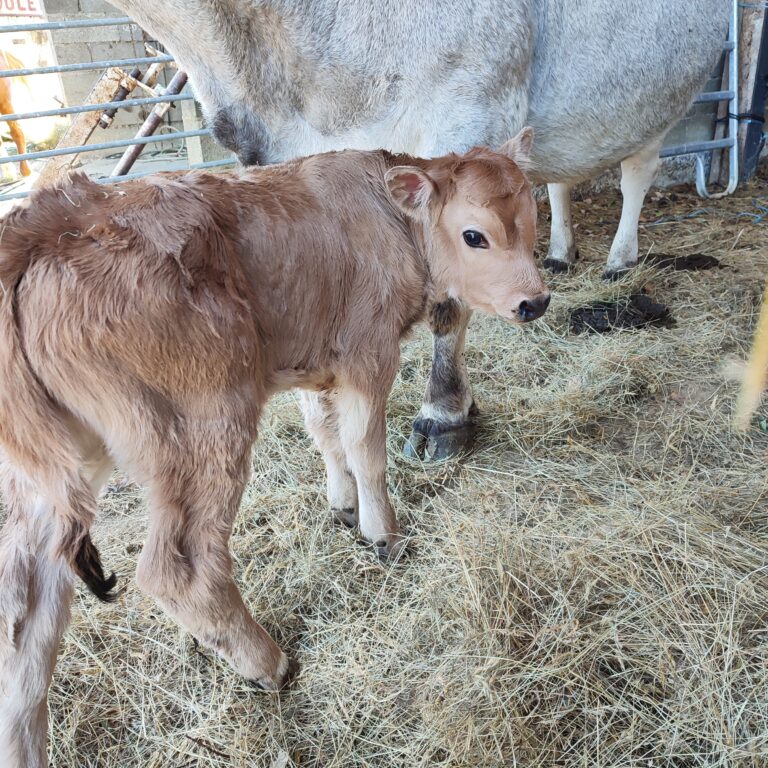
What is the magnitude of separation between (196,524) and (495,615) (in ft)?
3.55

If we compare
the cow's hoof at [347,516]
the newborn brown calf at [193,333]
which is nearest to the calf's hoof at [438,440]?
the cow's hoof at [347,516]

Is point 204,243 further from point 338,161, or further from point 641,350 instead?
point 641,350

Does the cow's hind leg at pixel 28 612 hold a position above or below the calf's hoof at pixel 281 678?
above

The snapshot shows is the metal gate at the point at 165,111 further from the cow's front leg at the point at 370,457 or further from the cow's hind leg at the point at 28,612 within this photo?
the cow's hind leg at the point at 28,612

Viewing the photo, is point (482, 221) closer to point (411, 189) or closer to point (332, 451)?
point (411, 189)

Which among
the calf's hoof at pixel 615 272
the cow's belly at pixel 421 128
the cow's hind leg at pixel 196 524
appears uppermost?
the cow's belly at pixel 421 128

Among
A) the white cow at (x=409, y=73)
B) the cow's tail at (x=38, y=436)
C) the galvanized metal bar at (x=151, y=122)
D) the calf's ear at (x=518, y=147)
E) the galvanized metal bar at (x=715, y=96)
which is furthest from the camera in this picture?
the galvanized metal bar at (x=715, y=96)

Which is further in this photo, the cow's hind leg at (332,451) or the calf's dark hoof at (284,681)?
the cow's hind leg at (332,451)

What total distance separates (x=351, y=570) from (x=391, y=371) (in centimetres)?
86

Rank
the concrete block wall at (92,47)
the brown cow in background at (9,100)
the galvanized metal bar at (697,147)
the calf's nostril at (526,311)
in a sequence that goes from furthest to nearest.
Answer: the concrete block wall at (92,47) → the brown cow in background at (9,100) → the galvanized metal bar at (697,147) → the calf's nostril at (526,311)

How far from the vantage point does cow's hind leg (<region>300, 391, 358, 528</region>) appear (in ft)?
9.01

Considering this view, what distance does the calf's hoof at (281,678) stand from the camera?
220cm

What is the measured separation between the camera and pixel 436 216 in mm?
2369

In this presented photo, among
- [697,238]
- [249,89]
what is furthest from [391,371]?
[697,238]
